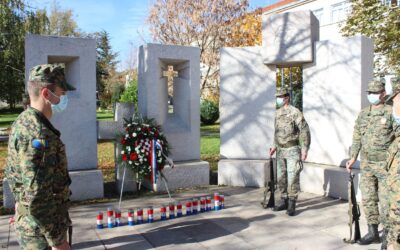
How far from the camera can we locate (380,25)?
1678 cm

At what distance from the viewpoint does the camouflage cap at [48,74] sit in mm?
2840

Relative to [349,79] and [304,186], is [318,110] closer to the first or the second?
[349,79]

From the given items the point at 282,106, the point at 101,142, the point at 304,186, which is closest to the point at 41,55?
the point at 282,106

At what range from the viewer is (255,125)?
893 cm

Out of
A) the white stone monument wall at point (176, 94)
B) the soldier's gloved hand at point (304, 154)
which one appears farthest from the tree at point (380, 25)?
the soldier's gloved hand at point (304, 154)

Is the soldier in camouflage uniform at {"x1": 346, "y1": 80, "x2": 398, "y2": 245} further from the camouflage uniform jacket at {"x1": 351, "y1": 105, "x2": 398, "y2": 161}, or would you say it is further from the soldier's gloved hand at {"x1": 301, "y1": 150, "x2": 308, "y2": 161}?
the soldier's gloved hand at {"x1": 301, "y1": 150, "x2": 308, "y2": 161}

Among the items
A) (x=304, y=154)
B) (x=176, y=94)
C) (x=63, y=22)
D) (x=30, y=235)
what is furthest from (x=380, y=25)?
(x=63, y=22)

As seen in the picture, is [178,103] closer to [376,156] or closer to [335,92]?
[335,92]

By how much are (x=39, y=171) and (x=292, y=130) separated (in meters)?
4.80

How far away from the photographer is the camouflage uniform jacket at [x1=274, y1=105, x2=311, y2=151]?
6.43 m

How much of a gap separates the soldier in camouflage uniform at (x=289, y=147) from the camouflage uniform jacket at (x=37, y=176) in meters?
4.46

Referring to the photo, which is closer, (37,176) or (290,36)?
(37,176)

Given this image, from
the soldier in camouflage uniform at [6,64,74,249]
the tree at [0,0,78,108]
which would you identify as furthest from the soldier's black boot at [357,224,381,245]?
the tree at [0,0,78,108]

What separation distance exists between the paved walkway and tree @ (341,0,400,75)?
1228cm
